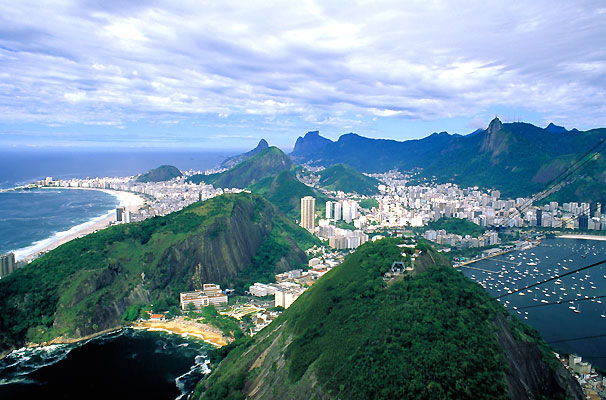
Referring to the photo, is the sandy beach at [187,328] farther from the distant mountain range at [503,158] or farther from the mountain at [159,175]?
the mountain at [159,175]

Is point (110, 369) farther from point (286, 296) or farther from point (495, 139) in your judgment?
point (495, 139)

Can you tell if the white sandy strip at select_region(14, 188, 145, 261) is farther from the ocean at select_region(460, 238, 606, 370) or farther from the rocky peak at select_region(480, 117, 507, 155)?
the rocky peak at select_region(480, 117, 507, 155)

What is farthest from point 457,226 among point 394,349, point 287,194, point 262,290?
point 394,349

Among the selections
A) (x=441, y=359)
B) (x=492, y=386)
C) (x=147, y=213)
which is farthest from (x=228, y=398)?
(x=147, y=213)

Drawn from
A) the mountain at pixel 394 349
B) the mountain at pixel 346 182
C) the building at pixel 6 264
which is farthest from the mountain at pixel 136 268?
the mountain at pixel 346 182

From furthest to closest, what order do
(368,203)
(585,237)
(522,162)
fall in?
(522,162), (368,203), (585,237)

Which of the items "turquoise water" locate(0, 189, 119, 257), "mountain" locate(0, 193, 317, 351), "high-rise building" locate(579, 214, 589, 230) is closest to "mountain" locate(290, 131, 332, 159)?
"turquoise water" locate(0, 189, 119, 257)
